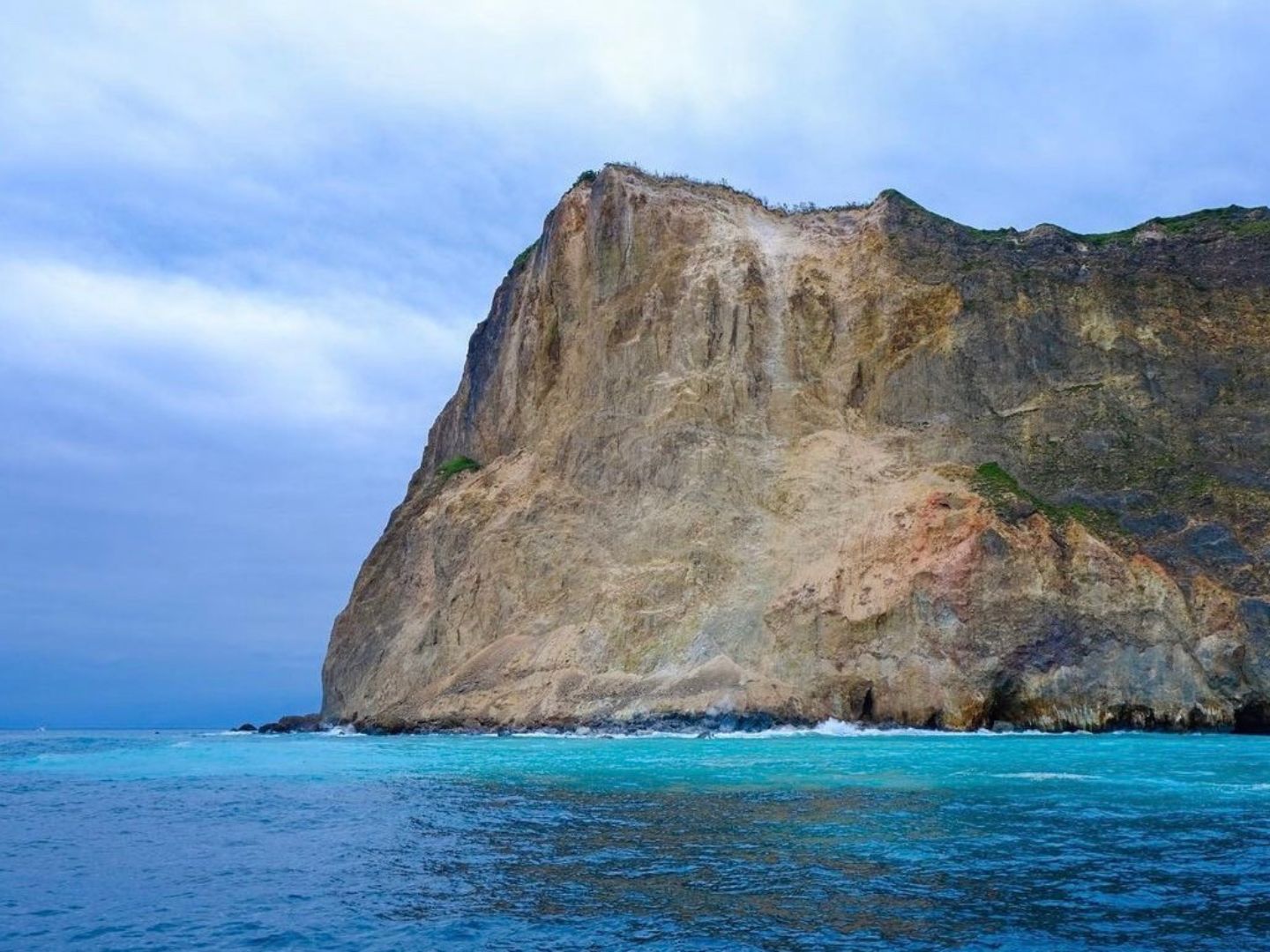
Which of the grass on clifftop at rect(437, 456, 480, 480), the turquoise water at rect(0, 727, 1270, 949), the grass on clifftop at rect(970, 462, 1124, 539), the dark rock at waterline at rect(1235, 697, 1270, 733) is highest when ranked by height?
the grass on clifftop at rect(437, 456, 480, 480)

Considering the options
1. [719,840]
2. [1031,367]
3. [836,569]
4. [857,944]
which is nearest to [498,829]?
[719,840]

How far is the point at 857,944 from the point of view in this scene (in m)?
8.19

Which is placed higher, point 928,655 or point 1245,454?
point 1245,454

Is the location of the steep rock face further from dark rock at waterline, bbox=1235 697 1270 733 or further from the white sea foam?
the white sea foam

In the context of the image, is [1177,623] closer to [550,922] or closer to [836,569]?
[836,569]

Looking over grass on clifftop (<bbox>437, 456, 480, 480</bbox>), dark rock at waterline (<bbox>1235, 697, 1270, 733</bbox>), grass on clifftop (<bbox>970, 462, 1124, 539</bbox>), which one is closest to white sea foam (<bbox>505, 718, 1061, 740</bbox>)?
dark rock at waterline (<bbox>1235, 697, 1270, 733</bbox>)

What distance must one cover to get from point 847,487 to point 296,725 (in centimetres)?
3303

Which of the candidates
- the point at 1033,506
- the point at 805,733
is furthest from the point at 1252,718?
the point at 805,733

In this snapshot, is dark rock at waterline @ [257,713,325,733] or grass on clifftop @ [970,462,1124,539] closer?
grass on clifftop @ [970,462,1124,539]

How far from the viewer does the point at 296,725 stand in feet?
194

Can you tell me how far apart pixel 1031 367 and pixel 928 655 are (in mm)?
15948

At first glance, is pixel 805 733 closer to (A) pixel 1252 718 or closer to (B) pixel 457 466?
(A) pixel 1252 718

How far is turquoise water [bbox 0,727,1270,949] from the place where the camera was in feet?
29.2

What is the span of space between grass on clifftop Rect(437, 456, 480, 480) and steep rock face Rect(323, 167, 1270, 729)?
752 mm
